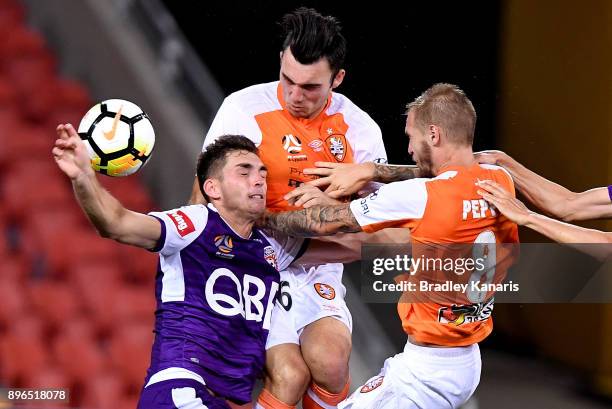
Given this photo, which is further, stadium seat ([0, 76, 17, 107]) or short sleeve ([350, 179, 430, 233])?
stadium seat ([0, 76, 17, 107])

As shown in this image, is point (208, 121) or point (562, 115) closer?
point (562, 115)

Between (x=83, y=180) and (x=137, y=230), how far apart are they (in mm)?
302

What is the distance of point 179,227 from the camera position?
3504 millimetres

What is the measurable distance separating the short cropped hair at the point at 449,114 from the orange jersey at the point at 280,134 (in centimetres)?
45

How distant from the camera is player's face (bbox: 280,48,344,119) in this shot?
3.68 metres

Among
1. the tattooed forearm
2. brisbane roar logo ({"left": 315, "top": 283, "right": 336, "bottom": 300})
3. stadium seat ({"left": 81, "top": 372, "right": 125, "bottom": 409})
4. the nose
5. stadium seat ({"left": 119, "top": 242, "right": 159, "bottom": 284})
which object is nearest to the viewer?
the tattooed forearm

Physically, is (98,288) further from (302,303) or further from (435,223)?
(435,223)

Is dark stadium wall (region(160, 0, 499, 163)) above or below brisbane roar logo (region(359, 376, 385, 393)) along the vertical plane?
above

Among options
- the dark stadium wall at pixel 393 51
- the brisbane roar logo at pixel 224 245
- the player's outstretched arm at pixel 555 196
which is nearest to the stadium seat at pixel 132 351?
the dark stadium wall at pixel 393 51

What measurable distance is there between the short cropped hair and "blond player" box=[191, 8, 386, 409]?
417 millimetres

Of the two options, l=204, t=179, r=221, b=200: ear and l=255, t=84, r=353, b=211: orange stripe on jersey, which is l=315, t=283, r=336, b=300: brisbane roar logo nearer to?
l=255, t=84, r=353, b=211: orange stripe on jersey

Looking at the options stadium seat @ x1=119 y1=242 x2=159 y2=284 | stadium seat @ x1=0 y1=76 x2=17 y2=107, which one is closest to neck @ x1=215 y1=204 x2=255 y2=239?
stadium seat @ x1=119 y1=242 x2=159 y2=284

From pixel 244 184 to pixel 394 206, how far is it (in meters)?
0.53

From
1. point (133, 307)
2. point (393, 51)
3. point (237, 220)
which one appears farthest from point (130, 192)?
point (237, 220)
